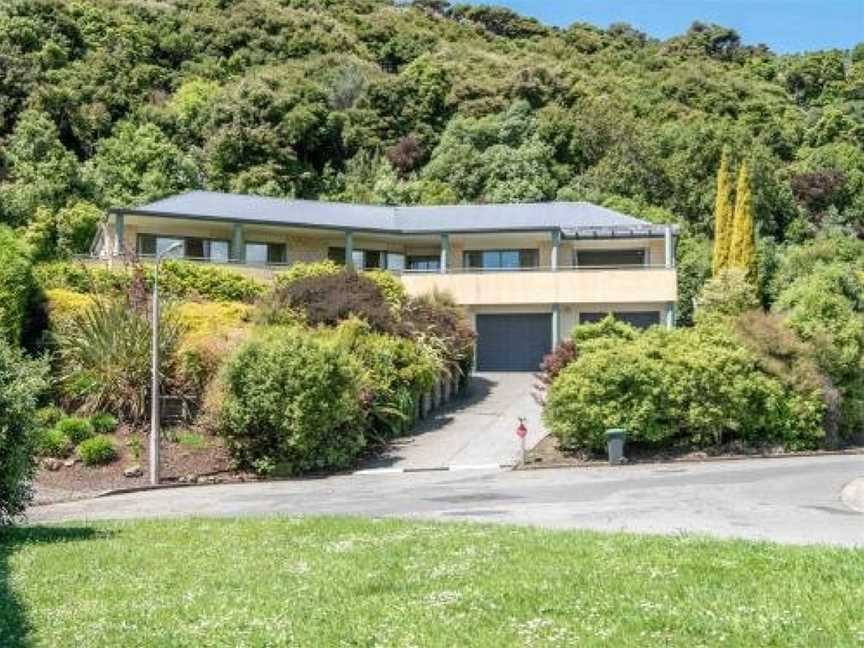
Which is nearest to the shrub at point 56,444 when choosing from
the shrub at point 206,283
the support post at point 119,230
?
the shrub at point 206,283

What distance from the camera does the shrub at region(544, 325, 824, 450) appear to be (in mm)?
25984

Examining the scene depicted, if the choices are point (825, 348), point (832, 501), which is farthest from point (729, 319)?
point (832, 501)

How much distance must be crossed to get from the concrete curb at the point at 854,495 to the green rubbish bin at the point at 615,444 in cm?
651

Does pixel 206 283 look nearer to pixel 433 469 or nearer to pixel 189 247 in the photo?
pixel 189 247

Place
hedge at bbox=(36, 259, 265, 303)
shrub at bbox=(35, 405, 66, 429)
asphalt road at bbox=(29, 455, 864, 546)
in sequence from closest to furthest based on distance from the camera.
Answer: asphalt road at bbox=(29, 455, 864, 546) → shrub at bbox=(35, 405, 66, 429) → hedge at bbox=(36, 259, 265, 303)

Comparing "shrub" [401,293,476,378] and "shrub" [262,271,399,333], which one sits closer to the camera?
"shrub" [262,271,399,333]

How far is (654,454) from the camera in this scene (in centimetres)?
2642

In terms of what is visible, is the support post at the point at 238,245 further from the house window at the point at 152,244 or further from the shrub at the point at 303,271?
the shrub at the point at 303,271

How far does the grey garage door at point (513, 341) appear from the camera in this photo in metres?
42.1

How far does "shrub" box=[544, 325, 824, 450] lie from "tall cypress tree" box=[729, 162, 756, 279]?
52.7 ft

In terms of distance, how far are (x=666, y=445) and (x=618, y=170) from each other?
34.2 meters

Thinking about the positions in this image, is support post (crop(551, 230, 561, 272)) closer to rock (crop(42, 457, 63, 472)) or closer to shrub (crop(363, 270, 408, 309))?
Result: shrub (crop(363, 270, 408, 309))

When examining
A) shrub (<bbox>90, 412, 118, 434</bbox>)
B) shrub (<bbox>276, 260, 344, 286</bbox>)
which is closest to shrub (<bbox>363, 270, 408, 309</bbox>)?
shrub (<bbox>276, 260, 344, 286</bbox>)

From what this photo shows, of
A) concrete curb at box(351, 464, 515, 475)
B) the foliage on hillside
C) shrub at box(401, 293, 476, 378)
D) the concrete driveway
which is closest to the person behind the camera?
concrete curb at box(351, 464, 515, 475)
